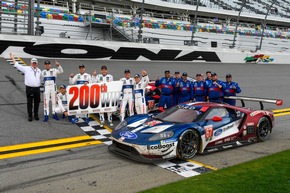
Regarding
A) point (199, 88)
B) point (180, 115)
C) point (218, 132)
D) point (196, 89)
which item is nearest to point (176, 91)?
point (196, 89)

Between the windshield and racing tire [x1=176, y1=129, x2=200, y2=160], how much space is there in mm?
419

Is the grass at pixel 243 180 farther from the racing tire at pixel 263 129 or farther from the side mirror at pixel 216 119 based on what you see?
the racing tire at pixel 263 129

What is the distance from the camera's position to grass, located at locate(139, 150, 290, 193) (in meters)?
5.25

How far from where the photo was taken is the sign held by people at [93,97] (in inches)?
365

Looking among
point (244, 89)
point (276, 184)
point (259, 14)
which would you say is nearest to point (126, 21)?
point (244, 89)

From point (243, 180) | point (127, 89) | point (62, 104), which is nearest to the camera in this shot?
point (243, 180)

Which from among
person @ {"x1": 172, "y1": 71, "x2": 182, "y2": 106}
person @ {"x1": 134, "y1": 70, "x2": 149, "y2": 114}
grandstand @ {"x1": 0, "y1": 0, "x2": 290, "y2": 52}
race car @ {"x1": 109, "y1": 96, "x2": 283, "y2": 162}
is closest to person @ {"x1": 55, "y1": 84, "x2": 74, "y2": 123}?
person @ {"x1": 134, "y1": 70, "x2": 149, "y2": 114}

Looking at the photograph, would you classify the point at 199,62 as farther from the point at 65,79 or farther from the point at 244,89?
the point at 65,79

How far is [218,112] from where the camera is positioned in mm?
7938

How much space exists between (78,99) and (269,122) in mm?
5296

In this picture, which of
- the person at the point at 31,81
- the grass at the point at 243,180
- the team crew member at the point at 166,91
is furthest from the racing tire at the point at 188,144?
the person at the point at 31,81

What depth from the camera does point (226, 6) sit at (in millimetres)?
53312

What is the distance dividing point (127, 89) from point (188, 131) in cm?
315

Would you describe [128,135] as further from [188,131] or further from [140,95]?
[140,95]
